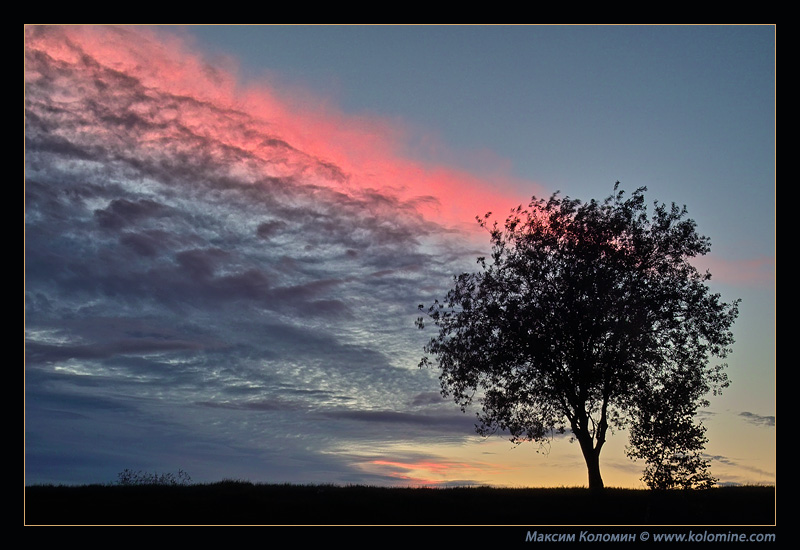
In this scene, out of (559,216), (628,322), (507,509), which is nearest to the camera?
(507,509)

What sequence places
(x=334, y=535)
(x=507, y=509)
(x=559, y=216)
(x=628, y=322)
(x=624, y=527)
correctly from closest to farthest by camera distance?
(x=334, y=535), (x=624, y=527), (x=507, y=509), (x=628, y=322), (x=559, y=216)

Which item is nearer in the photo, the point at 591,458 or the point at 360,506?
the point at 360,506

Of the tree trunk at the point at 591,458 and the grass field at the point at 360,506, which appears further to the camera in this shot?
the tree trunk at the point at 591,458

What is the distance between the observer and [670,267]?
139ft

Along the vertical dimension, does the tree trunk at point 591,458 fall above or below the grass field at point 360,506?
above

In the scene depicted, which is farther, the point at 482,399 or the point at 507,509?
the point at 482,399

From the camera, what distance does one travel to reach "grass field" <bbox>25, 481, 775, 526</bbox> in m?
31.7

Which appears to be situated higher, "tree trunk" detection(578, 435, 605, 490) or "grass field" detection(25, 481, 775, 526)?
"tree trunk" detection(578, 435, 605, 490)

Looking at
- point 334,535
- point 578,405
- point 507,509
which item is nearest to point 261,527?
point 334,535

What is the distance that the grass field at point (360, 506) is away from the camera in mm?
31734

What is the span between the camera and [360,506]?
111ft

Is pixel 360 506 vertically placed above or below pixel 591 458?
below

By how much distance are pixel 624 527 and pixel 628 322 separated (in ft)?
41.0

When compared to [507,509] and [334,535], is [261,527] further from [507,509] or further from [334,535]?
[507,509]
